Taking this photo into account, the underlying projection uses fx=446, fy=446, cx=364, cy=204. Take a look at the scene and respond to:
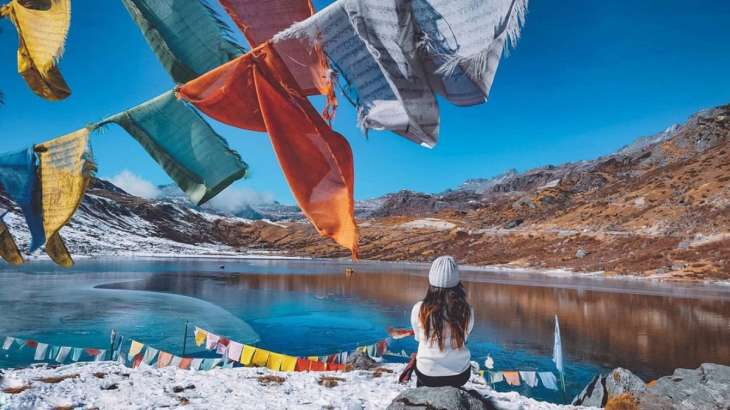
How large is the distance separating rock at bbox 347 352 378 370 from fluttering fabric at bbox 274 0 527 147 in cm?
938

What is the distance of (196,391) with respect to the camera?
761cm

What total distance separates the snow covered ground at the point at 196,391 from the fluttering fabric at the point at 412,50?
16.3ft

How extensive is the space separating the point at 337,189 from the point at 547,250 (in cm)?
7203

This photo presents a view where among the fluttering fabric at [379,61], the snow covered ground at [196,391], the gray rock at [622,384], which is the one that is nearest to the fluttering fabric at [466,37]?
the fluttering fabric at [379,61]

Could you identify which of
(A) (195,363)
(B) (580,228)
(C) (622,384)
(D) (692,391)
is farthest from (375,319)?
(B) (580,228)

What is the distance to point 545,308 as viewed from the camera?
26.7 meters

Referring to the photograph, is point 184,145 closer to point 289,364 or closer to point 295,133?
point 295,133

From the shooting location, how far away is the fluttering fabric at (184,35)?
14.6ft

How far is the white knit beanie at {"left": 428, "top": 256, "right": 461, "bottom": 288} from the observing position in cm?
421

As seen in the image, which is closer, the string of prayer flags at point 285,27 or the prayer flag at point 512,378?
the string of prayer flags at point 285,27

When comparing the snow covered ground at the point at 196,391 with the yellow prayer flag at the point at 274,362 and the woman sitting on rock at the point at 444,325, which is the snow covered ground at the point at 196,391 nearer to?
the yellow prayer flag at the point at 274,362

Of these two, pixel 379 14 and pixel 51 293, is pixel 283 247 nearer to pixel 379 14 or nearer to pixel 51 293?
pixel 51 293

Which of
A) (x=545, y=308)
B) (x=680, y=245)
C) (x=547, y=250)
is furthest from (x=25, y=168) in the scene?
(x=547, y=250)

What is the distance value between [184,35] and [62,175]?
2047 millimetres
